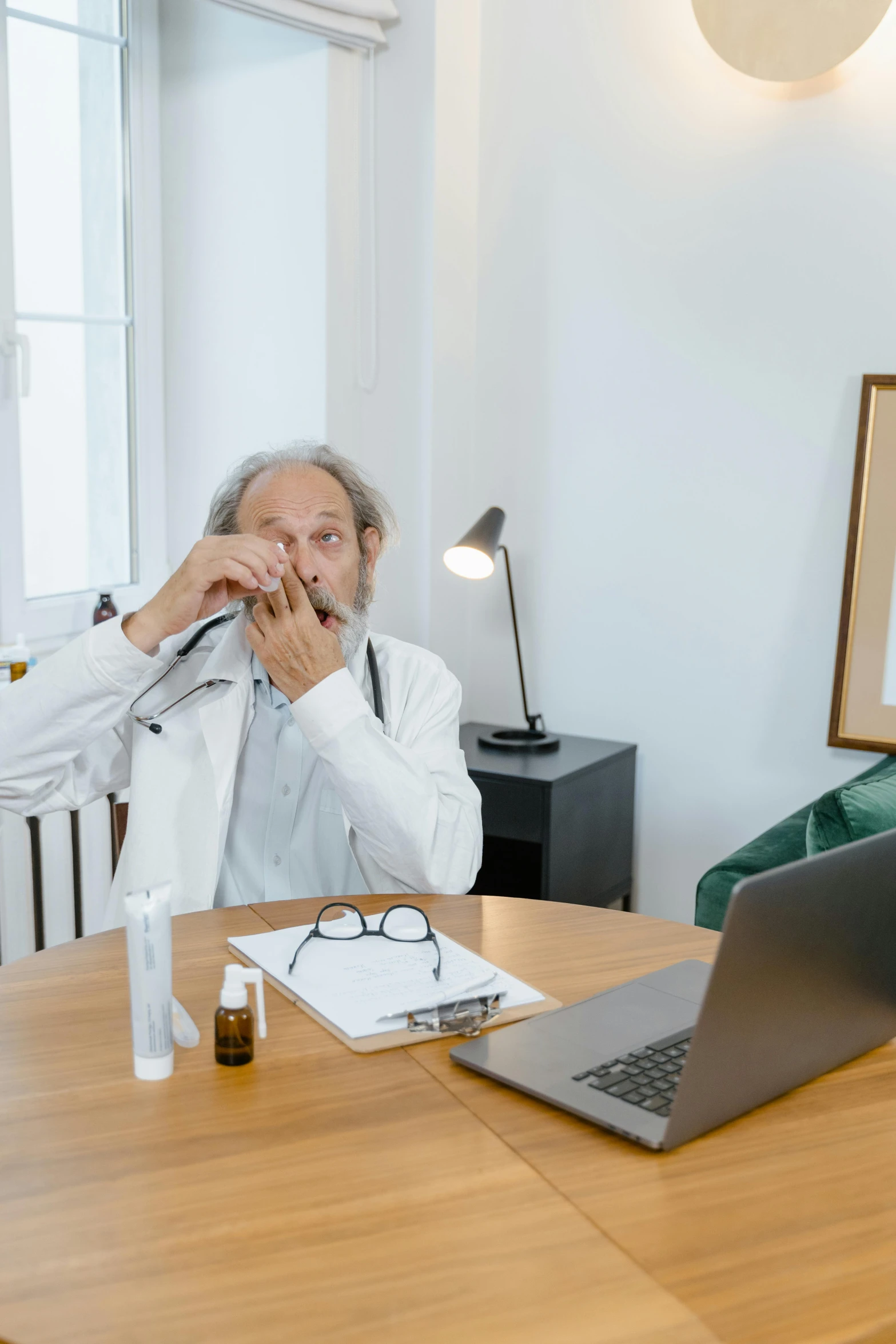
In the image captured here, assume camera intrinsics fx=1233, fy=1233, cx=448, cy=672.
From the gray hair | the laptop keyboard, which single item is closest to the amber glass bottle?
the laptop keyboard

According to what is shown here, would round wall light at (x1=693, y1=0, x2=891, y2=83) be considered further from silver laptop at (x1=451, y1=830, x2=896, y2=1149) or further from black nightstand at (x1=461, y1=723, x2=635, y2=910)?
silver laptop at (x1=451, y1=830, x2=896, y2=1149)

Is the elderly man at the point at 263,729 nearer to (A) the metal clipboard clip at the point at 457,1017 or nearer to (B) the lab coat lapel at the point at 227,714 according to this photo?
(B) the lab coat lapel at the point at 227,714

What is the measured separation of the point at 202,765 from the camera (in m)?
1.65

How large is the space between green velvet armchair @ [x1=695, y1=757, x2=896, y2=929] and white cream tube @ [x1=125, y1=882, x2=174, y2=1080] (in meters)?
1.06

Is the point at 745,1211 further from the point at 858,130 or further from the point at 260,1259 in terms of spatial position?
the point at 858,130

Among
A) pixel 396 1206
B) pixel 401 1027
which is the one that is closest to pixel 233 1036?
pixel 401 1027

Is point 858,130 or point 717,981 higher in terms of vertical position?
point 858,130

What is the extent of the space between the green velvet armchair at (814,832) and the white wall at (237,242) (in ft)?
4.46

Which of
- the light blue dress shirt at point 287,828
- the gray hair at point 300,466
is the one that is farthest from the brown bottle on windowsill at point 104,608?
the light blue dress shirt at point 287,828

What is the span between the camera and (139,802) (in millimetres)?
1633

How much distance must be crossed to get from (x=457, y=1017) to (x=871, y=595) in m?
1.70

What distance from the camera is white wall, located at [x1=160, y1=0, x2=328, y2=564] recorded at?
2783mm

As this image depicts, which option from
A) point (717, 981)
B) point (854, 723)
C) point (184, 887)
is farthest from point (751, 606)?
point (717, 981)

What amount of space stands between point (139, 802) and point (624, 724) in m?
1.51
